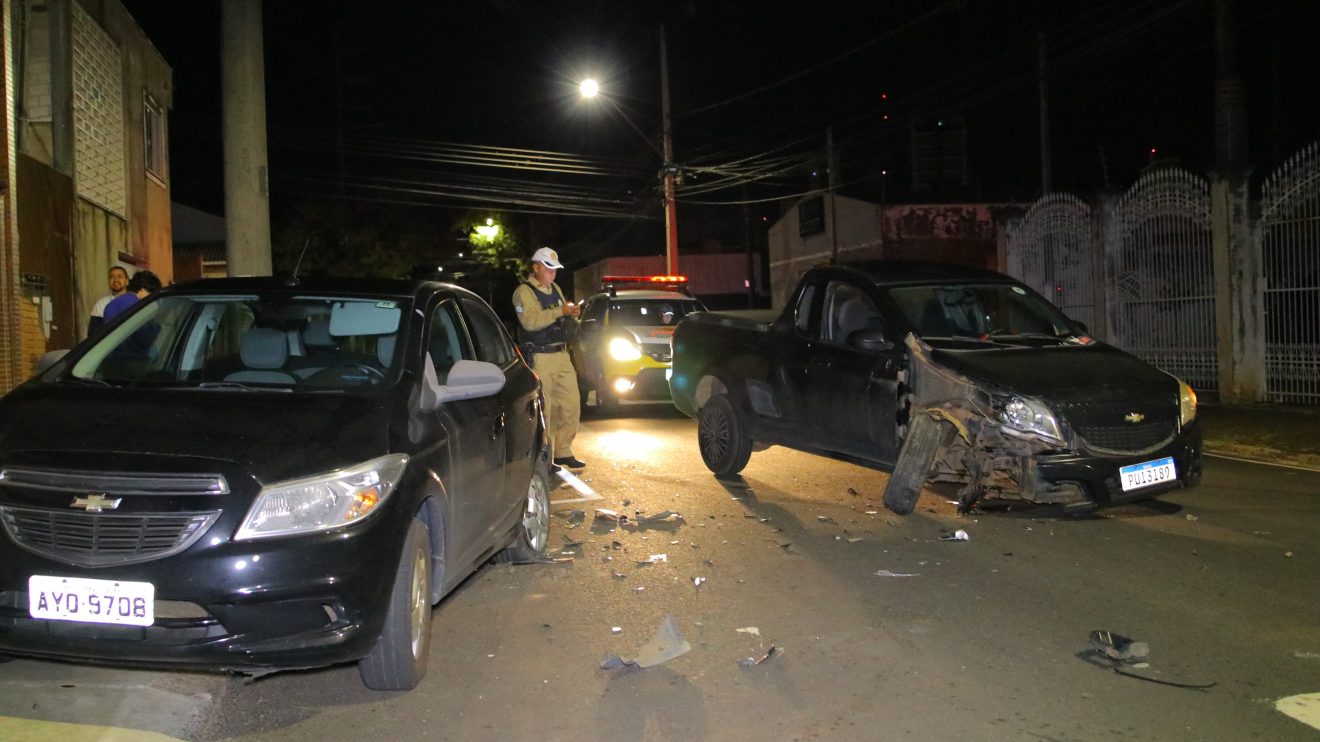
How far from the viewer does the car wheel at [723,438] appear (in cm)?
961

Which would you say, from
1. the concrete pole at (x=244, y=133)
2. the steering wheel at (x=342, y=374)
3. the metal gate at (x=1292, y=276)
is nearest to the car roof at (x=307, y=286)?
the steering wheel at (x=342, y=374)

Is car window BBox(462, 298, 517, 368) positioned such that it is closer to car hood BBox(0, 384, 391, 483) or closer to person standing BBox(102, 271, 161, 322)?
car hood BBox(0, 384, 391, 483)

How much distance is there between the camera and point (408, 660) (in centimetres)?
442

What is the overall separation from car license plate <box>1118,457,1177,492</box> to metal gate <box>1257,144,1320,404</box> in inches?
310

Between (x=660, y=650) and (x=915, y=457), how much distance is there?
3.22 m

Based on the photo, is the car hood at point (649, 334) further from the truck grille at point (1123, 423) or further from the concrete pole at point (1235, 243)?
the truck grille at point (1123, 423)

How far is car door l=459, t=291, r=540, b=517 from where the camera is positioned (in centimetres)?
604

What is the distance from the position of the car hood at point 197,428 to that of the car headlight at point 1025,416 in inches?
163

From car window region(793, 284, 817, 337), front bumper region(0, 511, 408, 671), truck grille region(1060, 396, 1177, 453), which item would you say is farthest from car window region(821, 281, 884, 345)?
front bumper region(0, 511, 408, 671)

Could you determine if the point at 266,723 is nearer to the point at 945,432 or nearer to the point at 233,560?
the point at 233,560

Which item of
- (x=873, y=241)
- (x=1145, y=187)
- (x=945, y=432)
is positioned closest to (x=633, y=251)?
(x=873, y=241)

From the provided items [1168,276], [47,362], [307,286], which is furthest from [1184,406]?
[1168,276]

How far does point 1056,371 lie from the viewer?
7.41 metres

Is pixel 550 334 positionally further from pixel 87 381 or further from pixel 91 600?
pixel 91 600
